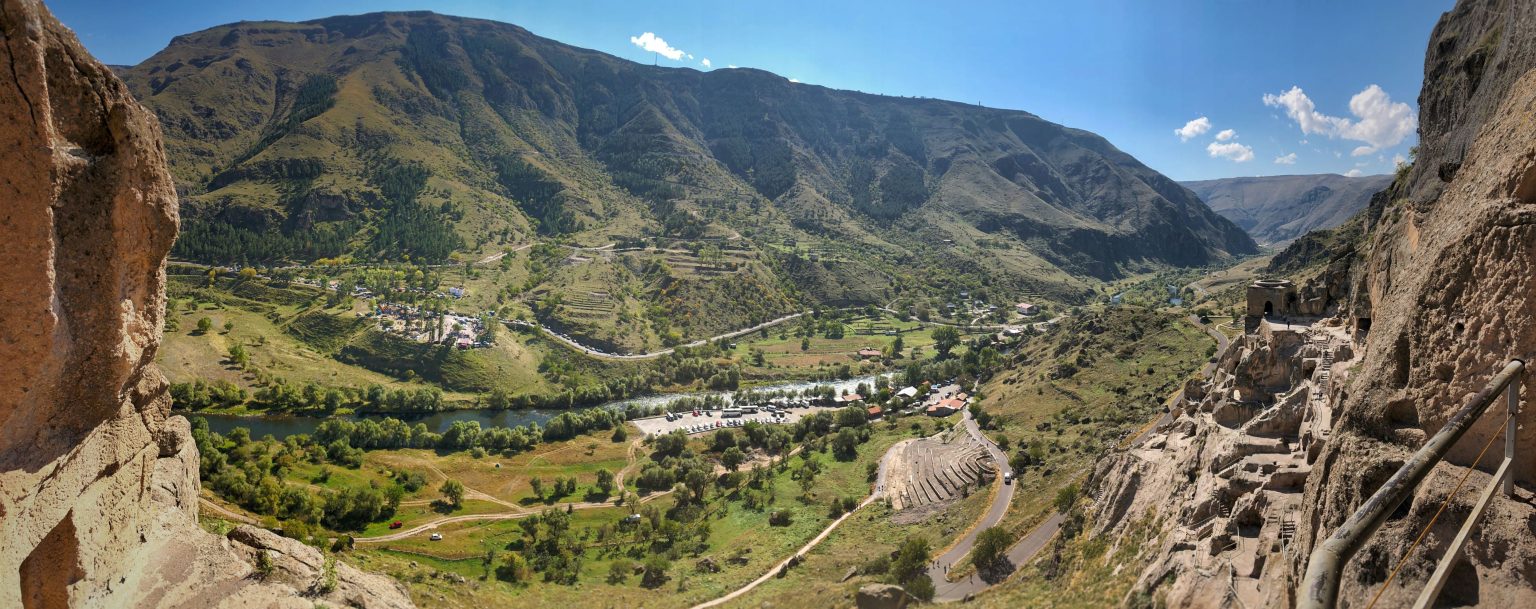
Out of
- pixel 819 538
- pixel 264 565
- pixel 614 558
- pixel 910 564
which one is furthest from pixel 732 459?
pixel 264 565

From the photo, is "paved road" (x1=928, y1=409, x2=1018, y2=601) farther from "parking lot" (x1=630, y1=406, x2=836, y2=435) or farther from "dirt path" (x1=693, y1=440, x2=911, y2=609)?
"parking lot" (x1=630, y1=406, x2=836, y2=435)

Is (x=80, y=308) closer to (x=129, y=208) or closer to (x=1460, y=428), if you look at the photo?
(x=129, y=208)

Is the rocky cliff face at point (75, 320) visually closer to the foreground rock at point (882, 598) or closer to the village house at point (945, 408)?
the foreground rock at point (882, 598)

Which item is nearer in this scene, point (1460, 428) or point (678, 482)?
point (1460, 428)

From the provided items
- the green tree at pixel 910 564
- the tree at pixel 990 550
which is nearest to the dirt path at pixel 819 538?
the green tree at pixel 910 564

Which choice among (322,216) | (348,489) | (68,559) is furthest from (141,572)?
(322,216)

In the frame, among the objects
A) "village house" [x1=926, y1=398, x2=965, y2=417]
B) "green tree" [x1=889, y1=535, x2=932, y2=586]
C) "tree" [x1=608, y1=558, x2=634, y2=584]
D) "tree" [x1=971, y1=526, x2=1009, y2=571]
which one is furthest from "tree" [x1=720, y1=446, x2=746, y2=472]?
"tree" [x1=971, y1=526, x2=1009, y2=571]
